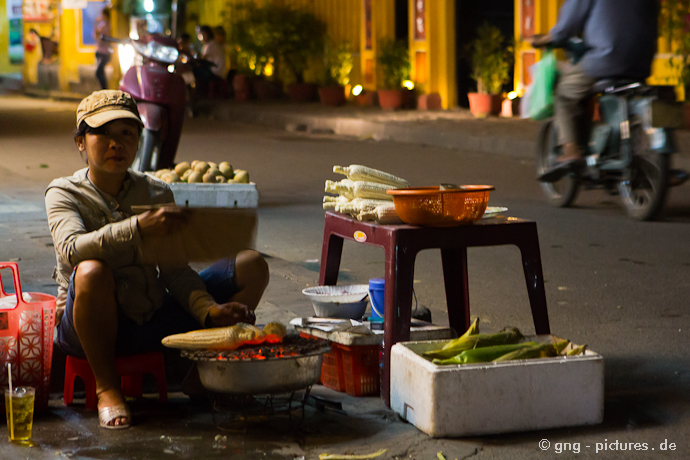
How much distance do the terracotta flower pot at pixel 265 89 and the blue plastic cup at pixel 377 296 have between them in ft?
59.1

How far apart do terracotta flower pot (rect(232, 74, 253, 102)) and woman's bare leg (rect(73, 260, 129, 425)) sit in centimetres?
1839

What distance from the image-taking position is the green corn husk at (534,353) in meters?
3.37

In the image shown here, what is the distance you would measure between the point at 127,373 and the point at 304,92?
57.2 feet

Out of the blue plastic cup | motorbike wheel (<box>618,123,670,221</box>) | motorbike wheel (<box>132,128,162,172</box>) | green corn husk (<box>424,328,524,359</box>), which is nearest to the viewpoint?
green corn husk (<box>424,328,524,359</box>)

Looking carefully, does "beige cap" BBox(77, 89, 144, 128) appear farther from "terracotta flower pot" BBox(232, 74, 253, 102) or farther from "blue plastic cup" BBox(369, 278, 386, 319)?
"terracotta flower pot" BBox(232, 74, 253, 102)

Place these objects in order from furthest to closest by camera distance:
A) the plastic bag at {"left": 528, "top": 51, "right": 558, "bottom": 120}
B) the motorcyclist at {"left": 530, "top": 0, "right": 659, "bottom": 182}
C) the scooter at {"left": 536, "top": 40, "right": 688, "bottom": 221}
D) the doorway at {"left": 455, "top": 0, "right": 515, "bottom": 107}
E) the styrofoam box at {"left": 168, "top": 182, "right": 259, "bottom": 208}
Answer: the doorway at {"left": 455, "top": 0, "right": 515, "bottom": 107}, the plastic bag at {"left": 528, "top": 51, "right": 558, "bottom": 120}, the motorcyclist at {"left": 530, "top": 0, "right": 659, "bottom": 182}, the scooter at {"left": 536, "top": 40, "right": 688, "bottom": 221}, the styrofoam box at {"left": 168, "top": 182, "right": 259, "bottom": 208}

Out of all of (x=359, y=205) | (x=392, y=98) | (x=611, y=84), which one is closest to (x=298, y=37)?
(x=392, y=98)

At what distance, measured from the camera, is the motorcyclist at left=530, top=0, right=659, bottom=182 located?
7.41 meters

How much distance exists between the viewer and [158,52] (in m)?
8.38

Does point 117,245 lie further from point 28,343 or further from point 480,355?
point 480,355

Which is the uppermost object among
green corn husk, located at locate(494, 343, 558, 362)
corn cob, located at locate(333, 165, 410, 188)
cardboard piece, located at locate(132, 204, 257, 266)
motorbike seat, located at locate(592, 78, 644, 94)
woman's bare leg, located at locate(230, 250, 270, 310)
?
motorbike seat, located at locate(592, 78, 644, 94)

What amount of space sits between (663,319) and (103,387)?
9.23ft

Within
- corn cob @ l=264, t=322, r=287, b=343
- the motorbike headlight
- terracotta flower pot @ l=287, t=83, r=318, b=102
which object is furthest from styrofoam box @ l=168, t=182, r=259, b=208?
terracotta flower pot @ l=287, t=83, r=318, b=102

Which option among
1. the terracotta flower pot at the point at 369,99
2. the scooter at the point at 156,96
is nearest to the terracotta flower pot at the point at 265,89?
the terracotta flower pot at the point at 369,99
